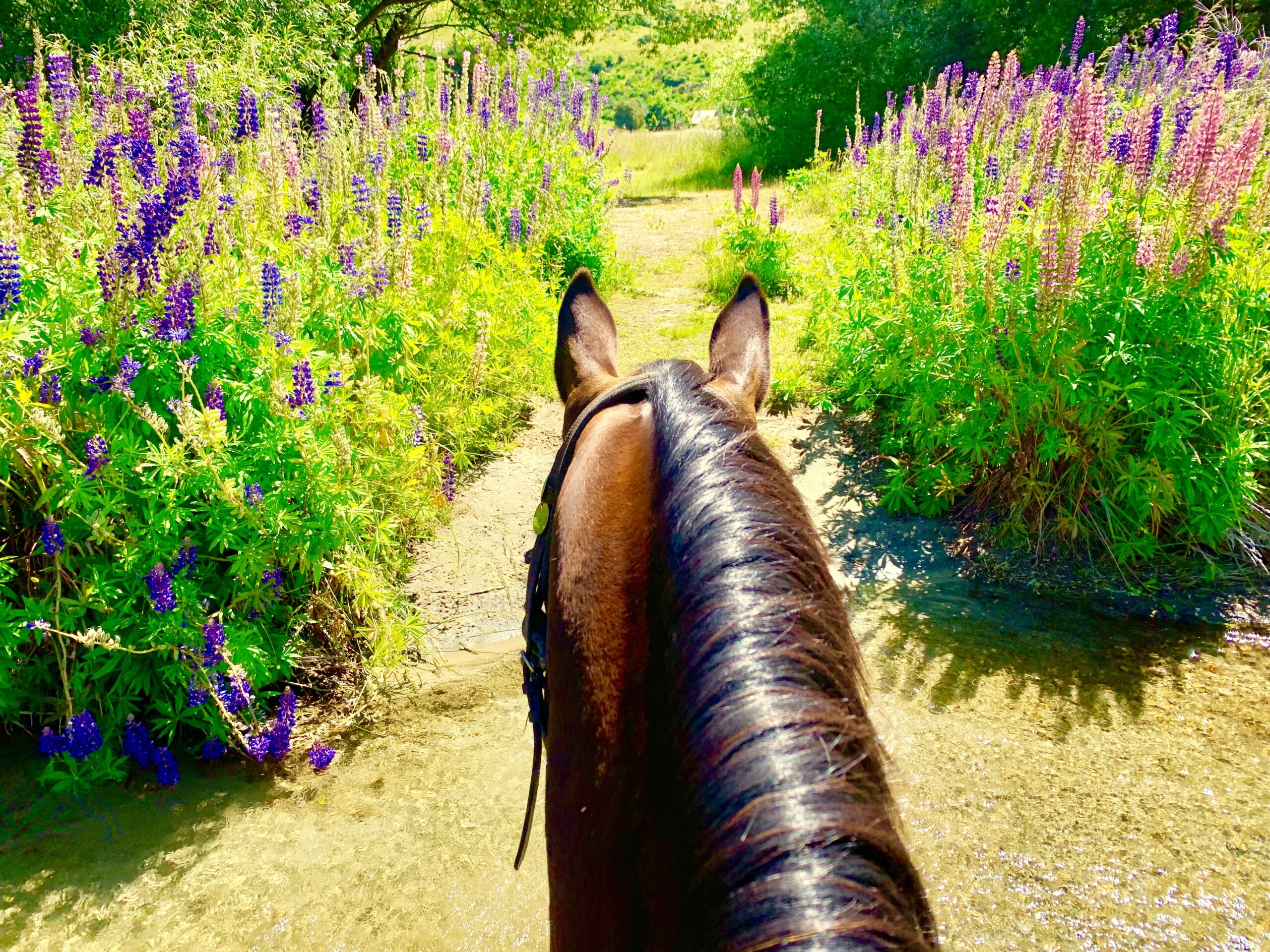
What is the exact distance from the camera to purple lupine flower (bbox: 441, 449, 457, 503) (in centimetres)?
412

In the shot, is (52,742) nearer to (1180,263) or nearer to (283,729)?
(283,729)

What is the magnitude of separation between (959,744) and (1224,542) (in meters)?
1.94

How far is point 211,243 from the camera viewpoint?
279 centimetres

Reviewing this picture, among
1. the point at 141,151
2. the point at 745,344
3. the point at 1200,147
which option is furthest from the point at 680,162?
the point at 745,344

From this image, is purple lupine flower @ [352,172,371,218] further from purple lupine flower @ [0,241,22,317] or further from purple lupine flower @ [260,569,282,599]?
purple lupine flower @ [260,569,282,599]

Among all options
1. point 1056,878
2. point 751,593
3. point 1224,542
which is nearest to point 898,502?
point 1224,542

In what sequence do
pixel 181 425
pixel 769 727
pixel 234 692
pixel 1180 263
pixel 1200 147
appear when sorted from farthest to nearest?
pixel 1180 263
pixel 1200 147
pixel 234 692
pixel 181 425
pixel 769 727

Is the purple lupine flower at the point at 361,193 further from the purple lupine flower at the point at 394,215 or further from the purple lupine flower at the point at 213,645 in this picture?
the purple lupine flower at the point at 213,645

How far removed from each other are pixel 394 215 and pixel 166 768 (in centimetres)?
239

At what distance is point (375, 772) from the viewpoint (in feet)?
9.22

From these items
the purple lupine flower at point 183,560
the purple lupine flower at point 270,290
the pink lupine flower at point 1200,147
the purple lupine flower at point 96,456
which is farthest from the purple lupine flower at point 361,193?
the pink lupine flower at point 1200,147

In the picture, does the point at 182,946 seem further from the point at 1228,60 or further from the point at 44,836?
the point at 1228,60

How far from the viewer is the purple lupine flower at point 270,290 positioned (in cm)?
264

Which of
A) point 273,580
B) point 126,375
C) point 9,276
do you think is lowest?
point 273,580
